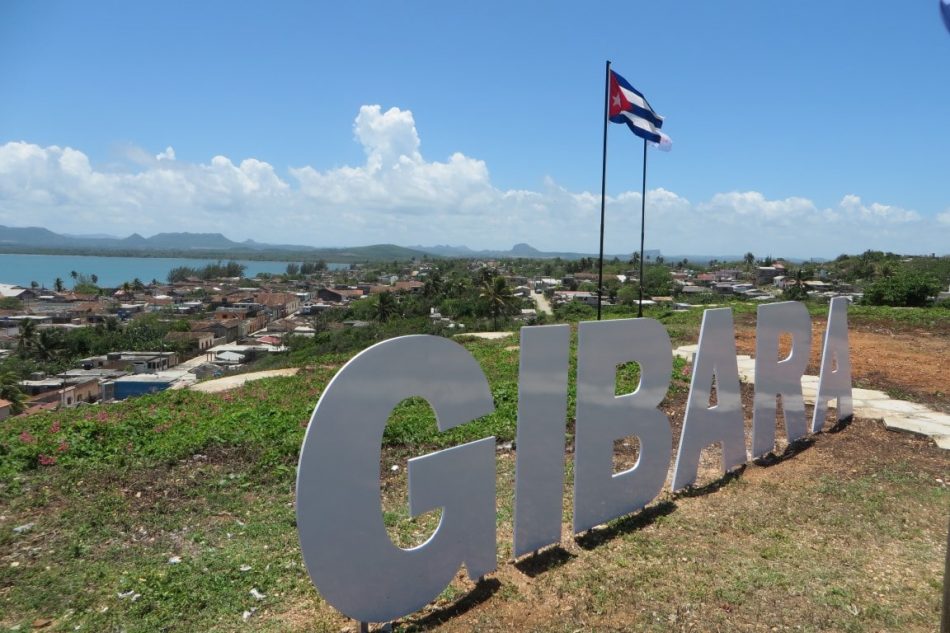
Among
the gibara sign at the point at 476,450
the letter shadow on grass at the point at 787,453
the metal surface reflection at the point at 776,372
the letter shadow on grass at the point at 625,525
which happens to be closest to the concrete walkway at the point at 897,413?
the letter shadow on grass at the point at 787,453

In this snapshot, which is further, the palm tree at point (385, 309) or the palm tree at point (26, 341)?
the palm tree at point (385, 309)

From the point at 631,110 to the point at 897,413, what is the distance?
7.14 metres

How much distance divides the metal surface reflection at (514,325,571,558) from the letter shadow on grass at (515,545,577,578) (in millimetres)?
86

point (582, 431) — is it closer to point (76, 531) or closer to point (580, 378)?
point (580, 378)

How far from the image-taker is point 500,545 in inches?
173

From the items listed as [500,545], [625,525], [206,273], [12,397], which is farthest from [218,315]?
[206,273]

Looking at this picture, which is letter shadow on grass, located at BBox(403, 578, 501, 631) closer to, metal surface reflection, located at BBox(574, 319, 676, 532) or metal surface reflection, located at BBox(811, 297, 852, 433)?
metal surface reflection, located at BBox(574, 319, 676, 532)

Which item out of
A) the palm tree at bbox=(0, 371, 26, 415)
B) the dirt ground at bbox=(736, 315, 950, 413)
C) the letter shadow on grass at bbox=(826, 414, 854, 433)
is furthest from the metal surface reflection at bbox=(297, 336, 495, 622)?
the palm tree at bbox=(0, 371, 26, 415)

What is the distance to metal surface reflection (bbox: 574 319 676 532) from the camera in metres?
4.35

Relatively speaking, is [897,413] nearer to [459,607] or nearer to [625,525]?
[625,525]

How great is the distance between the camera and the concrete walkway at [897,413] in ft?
23.1

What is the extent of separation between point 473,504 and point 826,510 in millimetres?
3534

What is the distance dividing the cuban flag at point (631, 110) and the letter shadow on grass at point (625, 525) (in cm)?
837

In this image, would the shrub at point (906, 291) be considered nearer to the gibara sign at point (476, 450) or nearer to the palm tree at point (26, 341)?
the gibara sign at point (476, 450)
